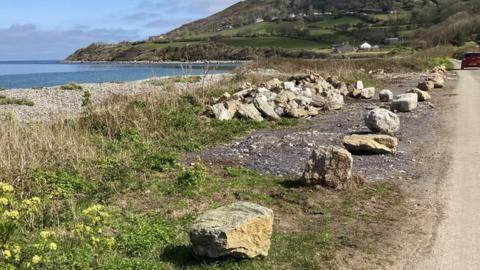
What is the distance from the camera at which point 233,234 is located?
621cm

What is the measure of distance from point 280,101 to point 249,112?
8.33 feet

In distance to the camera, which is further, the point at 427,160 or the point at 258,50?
the point at 258,50

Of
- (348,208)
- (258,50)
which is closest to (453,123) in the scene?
(348,208)

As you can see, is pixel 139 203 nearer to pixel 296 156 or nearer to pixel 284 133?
pixel 296 156

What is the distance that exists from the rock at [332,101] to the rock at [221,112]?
223 inches

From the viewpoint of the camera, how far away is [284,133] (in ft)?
51.5

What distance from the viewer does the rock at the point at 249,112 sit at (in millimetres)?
17281

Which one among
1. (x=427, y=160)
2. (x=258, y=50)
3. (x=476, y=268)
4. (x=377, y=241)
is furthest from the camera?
(x=258, y=50)

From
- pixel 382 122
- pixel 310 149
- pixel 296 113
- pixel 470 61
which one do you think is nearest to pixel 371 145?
pixel 310 149

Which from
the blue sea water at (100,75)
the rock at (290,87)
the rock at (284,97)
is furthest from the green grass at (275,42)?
the rock at (284,97)

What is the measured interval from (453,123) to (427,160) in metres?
6.07

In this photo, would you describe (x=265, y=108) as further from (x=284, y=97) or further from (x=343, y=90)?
(x=343, y=90)

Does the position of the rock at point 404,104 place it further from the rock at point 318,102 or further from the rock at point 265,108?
the rock at point 265,108

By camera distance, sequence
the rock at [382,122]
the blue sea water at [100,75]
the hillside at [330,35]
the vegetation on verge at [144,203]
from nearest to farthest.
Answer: the vegetation on verge at [144,203], the rock at [382,122], the blue sea water at [100,75], the hillside at [330,35]
